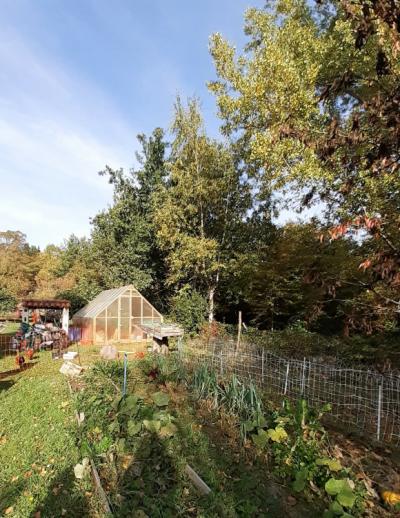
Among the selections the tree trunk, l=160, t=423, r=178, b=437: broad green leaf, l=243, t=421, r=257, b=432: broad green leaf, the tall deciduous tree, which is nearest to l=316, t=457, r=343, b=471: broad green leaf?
l=243, t=421, r=257, b=432: broad green leaf

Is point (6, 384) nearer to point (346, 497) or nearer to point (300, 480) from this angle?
point (300, 480)

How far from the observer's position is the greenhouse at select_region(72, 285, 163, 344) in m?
16.8

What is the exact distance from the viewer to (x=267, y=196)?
60.1 feet

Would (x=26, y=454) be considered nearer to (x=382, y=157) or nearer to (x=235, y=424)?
(x=235, y=424)

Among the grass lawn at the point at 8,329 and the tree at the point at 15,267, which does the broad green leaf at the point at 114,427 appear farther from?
the tree at the point at 15,267

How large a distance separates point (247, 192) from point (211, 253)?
3.92 meters

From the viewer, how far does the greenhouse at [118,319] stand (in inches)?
661

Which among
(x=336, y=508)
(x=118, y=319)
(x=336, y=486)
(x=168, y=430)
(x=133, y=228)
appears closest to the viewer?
(x=336, y=508)

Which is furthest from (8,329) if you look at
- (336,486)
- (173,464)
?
(336,486)

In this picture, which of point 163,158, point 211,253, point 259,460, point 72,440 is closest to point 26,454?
point 72,440

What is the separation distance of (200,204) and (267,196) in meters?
3.47

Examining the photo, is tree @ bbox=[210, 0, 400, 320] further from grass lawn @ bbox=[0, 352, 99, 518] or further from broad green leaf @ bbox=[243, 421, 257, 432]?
grass lawn @ bbox=[0, 352, 99, 518]

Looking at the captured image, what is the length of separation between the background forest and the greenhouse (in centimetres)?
162

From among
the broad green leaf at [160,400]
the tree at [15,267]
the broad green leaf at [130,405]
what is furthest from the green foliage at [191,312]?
the tree at [15,267]
